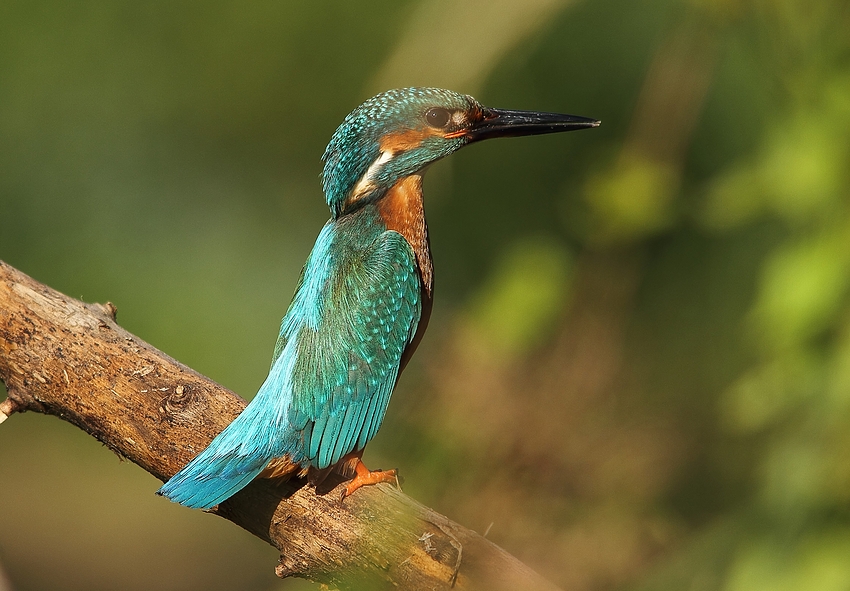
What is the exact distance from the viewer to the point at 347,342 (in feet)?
7.73

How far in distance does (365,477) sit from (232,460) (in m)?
0.33

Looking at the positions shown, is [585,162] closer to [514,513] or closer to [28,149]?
[514,513]

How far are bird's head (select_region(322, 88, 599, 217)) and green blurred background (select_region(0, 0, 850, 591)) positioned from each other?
0.14 meters

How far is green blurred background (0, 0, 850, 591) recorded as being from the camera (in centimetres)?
200

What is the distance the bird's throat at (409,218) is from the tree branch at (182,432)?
0.65 metres

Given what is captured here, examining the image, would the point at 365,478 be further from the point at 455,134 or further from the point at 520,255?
the point at 455,134

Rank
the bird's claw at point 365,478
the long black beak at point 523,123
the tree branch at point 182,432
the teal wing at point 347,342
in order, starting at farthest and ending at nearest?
the long black beak at point 523,123, the teal wing at point 347,342, the bird's claw at point 365,478, the tree branch at point 182,432

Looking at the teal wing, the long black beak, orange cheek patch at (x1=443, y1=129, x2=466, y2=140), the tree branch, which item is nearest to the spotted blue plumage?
the teal wing

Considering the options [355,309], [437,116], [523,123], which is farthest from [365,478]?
[523,123]

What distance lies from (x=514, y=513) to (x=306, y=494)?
55 centimetres

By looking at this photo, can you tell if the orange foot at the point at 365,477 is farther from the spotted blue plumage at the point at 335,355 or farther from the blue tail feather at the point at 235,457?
the blue tail feather at the point at 235,457

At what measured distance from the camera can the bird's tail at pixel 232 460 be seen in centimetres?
198

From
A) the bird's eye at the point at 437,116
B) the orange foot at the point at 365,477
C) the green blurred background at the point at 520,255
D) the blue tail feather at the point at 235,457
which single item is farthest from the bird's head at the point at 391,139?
the orange foot at the point at 365,477

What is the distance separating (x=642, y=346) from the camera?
3.84 metres
